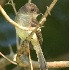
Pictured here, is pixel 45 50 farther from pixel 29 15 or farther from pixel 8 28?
pixel 29 15

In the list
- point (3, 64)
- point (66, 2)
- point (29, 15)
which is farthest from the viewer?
point (66, 2)

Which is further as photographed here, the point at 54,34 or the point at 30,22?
the point at 54,34

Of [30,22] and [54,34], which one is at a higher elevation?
[54,34]

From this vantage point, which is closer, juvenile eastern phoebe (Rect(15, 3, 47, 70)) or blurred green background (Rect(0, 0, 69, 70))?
juvenile eastern phoebe (Rect(15, 3, 47, 70))

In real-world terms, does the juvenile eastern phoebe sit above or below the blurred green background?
below

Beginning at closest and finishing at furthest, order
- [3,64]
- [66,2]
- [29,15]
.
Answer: [29,15] < [3,64] < [66,2]

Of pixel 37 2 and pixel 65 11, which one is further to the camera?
pixel 65 11

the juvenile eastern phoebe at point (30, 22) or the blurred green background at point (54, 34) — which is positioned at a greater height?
the blurred green background at point (54, 34)

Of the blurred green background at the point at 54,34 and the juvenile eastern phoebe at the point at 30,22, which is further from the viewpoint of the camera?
the blurred green background at the point at 54,34

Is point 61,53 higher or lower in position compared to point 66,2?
lower

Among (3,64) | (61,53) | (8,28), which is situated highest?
(8,28)

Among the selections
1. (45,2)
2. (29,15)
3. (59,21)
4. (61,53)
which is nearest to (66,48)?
(61,53)
